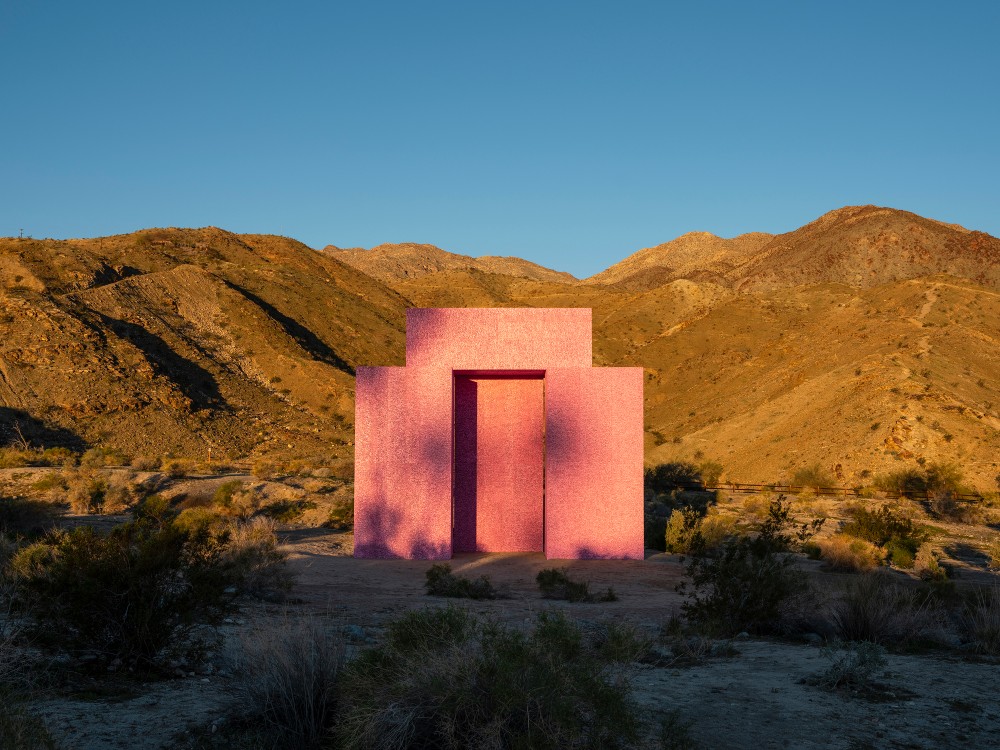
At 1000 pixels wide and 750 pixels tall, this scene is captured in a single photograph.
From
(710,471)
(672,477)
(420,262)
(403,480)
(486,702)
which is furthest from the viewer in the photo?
(420,262)

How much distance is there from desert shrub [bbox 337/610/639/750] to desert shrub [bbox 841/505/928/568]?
14.2 meters

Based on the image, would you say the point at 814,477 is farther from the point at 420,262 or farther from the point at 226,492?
the point at 420,262

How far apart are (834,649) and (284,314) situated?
56628 mm

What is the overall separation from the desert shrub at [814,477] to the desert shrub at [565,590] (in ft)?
67.6

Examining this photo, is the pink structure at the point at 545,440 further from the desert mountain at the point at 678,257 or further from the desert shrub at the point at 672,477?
the desert mountain at the point at 678,257

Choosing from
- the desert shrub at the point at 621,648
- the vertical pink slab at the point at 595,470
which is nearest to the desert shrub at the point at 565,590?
the vertical pink slab at the point at 595,470

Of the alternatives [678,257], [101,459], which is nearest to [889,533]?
[101,459]

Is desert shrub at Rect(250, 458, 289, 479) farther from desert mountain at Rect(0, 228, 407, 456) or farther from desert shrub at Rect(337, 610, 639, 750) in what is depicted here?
desert shrub at Rect(337, 610, 639, 750)

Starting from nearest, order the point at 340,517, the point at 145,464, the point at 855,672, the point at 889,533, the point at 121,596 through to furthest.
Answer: the point at 855,672
the point at 121,596
the point at 889,533
the point at 340,517
the point at 145,464

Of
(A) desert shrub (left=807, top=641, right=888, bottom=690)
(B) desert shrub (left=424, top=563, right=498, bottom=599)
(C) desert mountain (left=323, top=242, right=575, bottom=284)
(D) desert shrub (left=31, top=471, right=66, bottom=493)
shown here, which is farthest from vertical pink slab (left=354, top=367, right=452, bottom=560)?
(C) desert mountain (left=323, top=242, right=575, bottom=284)

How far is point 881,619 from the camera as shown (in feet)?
30.5

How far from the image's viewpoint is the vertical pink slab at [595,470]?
17.0 m

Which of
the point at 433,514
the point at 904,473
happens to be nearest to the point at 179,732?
the point at 433,514

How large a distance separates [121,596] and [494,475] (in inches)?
463
